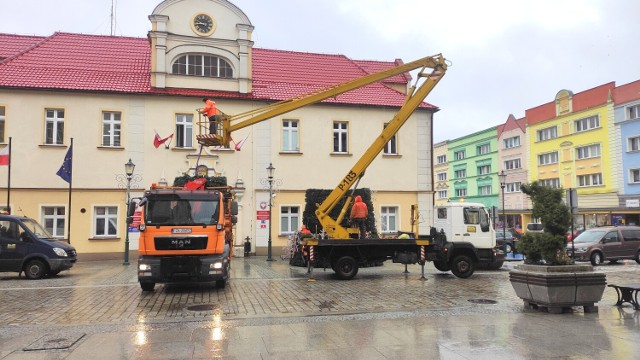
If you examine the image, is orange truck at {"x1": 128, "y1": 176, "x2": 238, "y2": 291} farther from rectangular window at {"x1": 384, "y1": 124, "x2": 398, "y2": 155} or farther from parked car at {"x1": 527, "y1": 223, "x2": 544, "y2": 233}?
rectangular window at {"x1": 384, "y1": 124, "x2": 398, "y2": 155}

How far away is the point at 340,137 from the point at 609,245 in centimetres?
1413

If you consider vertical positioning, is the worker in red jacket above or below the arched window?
below

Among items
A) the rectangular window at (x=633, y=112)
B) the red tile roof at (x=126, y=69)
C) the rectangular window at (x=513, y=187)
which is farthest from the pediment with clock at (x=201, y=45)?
the rectangular window at (x=513, y=187)

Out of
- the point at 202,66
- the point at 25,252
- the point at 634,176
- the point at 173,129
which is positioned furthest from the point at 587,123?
the point at 25,252

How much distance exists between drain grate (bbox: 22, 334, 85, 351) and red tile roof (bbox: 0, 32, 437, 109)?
18.1 meters

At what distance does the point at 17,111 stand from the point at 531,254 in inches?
914

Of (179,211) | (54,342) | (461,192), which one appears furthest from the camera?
(461,192)

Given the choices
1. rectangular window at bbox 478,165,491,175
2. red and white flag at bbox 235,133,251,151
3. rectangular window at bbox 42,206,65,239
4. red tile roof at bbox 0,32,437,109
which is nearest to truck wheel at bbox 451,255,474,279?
red tile roof at bbox 0,32,437,109

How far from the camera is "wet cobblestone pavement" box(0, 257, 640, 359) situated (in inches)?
261

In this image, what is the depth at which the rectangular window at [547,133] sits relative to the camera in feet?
169

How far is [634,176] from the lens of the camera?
136 feet

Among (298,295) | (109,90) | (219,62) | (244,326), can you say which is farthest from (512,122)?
(244,326)

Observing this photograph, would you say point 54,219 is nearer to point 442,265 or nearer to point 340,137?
point 340,137

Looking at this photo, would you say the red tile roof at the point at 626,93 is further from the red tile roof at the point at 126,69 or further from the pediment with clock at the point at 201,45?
the pediment with clock at the point at 201,45
